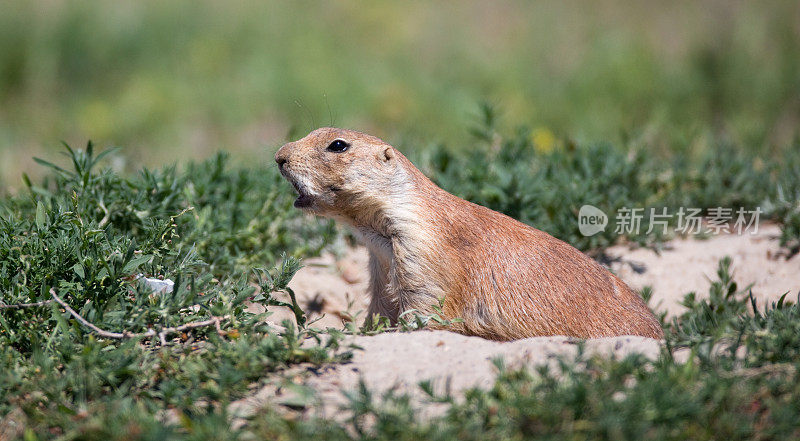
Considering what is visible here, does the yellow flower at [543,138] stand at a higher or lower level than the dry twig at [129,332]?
higher

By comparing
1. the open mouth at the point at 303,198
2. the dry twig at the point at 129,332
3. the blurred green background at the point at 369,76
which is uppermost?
the blurred green background at the point at 369,76

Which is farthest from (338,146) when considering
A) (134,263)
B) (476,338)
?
(476,338)

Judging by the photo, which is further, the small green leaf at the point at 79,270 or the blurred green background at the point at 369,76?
the blurred green background at the point at 369,76

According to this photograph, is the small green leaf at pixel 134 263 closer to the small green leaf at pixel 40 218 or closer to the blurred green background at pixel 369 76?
the small green leaf at pixel 40 218

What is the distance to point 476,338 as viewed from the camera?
324cm

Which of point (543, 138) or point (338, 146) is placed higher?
point (543, 138)

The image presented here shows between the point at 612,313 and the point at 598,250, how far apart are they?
1347 mm

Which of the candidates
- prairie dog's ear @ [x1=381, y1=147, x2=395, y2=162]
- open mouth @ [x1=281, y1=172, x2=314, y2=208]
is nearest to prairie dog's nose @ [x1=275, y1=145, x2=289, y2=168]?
open mouth @ [x1=281, y1=172, x2=314, y2=208]

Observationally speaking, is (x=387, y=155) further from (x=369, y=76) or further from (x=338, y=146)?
(x=369, y=76)

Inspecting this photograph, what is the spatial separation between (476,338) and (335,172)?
3.74 feet

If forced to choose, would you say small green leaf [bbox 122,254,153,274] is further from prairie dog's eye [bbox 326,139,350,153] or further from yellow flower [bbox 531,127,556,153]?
yellow flower [bbox 531,127,556,153]

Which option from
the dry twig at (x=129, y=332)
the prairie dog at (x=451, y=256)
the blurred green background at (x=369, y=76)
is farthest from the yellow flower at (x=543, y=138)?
the dry twig at (x=129, y=332)

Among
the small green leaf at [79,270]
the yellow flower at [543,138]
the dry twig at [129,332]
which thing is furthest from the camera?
the yellow flower at [543,138]

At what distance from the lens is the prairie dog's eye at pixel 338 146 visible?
3900 mm
